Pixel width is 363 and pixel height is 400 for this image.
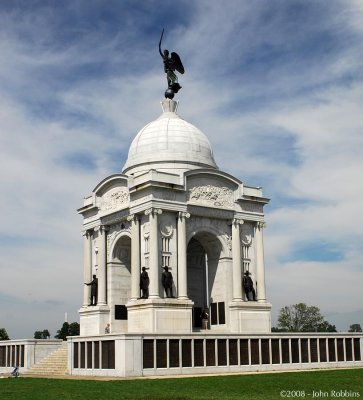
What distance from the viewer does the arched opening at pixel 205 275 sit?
165ft

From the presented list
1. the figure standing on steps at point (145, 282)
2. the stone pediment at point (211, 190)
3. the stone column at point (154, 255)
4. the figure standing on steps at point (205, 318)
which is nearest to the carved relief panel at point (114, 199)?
the stone column at point (154, 255)

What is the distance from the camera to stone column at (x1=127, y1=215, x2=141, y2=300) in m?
46.1

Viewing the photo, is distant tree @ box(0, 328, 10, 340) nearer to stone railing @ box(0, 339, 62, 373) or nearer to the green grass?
stone railing @ box(0, 339, 62, 373)

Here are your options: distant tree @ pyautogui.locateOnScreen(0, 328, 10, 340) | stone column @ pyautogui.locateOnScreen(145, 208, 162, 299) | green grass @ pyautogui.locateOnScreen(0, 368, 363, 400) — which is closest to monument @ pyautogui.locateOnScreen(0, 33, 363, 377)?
stone column @ pyautogui.locateOnScreen(145, 208, 162, 299)

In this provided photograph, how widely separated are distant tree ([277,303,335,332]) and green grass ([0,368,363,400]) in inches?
2757

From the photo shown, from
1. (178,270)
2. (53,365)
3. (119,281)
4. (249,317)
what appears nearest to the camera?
(53,365)

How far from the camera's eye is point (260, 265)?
5047 cm

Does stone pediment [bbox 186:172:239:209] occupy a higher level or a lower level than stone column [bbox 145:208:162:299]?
higher

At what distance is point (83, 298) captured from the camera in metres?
52.8

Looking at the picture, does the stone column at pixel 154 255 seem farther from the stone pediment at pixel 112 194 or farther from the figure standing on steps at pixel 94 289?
the figure standing on steps at pixel 94 289

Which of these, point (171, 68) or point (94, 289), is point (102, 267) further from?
point (171, 68)

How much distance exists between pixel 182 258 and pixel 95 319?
9.56 meters

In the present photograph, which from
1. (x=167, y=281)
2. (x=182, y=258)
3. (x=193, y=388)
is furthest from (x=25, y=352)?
(x=193, y=388)

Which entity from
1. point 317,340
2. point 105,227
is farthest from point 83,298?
point 317,340
